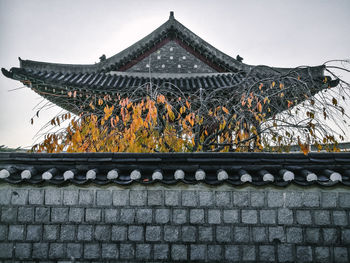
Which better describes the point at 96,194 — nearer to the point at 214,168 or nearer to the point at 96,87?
the point at 214,168

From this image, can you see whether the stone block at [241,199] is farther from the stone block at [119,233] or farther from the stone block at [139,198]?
the stone block at [119,233]

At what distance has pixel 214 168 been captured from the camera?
3.63 metres

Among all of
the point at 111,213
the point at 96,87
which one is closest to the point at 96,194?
the point at 111,213

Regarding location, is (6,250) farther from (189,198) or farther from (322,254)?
(322,254)

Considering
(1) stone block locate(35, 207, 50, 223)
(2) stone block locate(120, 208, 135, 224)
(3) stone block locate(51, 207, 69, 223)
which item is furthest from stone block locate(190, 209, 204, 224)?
(1) stone block locate(35, 207, 50, 223)

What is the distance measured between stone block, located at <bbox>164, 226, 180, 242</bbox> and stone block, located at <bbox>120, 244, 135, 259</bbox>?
0.47 metres

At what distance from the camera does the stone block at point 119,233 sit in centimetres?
358

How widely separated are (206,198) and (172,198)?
0.46m

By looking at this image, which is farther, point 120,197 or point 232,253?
point 120,197

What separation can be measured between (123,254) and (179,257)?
29.5 inches

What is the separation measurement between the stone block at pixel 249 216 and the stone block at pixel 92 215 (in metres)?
1.97

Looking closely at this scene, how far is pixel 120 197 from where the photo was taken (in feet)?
11.9

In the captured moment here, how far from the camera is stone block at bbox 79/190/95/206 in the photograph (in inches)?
144

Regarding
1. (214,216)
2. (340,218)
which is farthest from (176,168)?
(340,218)
